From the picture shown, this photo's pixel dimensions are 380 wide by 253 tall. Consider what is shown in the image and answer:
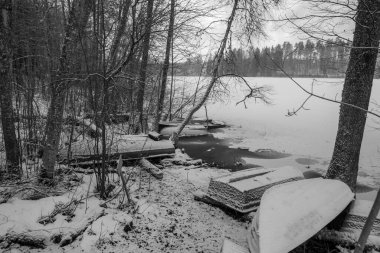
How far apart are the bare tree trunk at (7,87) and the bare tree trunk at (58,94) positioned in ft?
1.94

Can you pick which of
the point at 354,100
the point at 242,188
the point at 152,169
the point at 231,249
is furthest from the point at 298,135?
the point at 231,249

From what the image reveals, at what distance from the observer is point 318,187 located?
4.11 metres

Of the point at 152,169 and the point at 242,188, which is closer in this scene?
the point at 242,188

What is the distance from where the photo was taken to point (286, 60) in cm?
347

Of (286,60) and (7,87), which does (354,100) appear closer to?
(286,60)

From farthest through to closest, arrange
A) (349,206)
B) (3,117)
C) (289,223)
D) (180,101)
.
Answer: (180,101) → (3,117) → (349,206) → (289,223)

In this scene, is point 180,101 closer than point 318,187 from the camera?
No

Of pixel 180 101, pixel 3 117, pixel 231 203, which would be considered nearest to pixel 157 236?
pixel 231 203

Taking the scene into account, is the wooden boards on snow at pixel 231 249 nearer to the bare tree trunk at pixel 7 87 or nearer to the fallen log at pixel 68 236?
the fallen log at pixel 68 236

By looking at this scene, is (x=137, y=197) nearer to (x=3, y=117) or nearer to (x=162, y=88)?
(x=3, y=117)

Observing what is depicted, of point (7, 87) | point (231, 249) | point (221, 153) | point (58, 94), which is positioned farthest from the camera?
point (221, 153)

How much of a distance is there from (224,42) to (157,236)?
7532 mm

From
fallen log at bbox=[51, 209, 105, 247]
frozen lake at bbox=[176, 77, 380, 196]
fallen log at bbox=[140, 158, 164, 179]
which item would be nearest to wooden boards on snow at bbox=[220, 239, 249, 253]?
fallen log at bbox=[51, 209, 105, 247]

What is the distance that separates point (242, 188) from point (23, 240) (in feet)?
10.3
